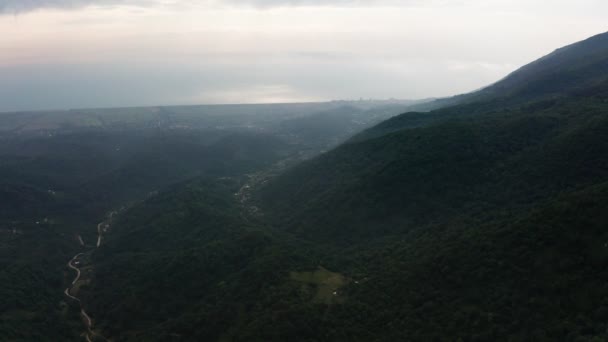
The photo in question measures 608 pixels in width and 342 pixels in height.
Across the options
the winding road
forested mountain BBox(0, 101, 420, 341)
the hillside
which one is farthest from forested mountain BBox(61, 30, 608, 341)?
forested mountain BBox(0, 101, 420, 341)

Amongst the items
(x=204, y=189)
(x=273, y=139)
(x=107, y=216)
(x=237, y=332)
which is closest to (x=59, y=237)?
(x=107, y=216)

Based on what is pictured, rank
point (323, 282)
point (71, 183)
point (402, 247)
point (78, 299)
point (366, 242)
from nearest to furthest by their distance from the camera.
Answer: point (323, 282) < point (402, 247) < point (366, 242) < point (78, 299) < point (71, 183)

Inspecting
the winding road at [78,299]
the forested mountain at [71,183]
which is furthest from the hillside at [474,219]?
the forested mountain at [71,183]

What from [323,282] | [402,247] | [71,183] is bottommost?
[323,282]

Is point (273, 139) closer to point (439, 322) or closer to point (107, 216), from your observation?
point (107, 216)

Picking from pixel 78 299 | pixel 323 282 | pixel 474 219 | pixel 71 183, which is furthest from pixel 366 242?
pixel 71 183

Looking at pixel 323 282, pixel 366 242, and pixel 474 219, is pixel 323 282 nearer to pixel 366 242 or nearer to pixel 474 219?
pixel 366 242

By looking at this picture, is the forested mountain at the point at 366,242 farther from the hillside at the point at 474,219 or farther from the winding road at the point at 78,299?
the winding road at the point at 78,299

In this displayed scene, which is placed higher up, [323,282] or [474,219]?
[474,219]

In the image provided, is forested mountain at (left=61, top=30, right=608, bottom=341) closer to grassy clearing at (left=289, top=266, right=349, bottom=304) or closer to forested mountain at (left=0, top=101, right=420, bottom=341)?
grassy clearing at (left=289, top=266, right=349, bottom=304)
